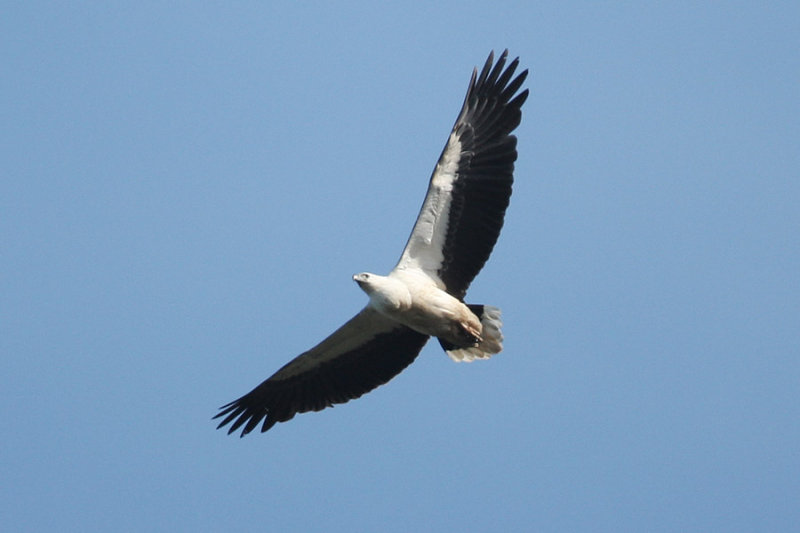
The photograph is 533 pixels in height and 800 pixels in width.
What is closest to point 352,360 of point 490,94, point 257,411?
point 257,411

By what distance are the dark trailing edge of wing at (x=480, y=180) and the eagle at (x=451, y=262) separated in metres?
0.01

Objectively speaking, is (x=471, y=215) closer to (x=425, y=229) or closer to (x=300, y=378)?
(x=425, y=229)

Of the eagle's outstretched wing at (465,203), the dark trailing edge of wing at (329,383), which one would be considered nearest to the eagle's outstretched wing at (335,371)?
the dark trailing edge of wing at (329,383)

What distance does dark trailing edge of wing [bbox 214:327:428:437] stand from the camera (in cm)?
1340

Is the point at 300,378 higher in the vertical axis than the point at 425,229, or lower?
lower

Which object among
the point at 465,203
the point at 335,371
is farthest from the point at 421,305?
the point at 335,371

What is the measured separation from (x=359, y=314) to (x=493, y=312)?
4.93 feet

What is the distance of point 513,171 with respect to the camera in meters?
12.8

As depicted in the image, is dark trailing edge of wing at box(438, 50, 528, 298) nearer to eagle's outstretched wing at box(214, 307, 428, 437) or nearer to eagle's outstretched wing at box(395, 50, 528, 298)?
eagle's outstretched wing at box(395, 50, 528, 298)

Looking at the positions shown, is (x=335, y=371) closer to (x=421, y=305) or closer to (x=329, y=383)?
(x=329, y=383)

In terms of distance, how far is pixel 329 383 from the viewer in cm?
1374

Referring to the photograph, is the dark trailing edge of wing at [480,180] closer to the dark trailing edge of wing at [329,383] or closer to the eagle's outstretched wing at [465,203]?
the eagle's outstretched wing at [465,203]

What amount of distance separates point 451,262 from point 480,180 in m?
0.96

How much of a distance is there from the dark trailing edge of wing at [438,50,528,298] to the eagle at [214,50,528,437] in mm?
11
